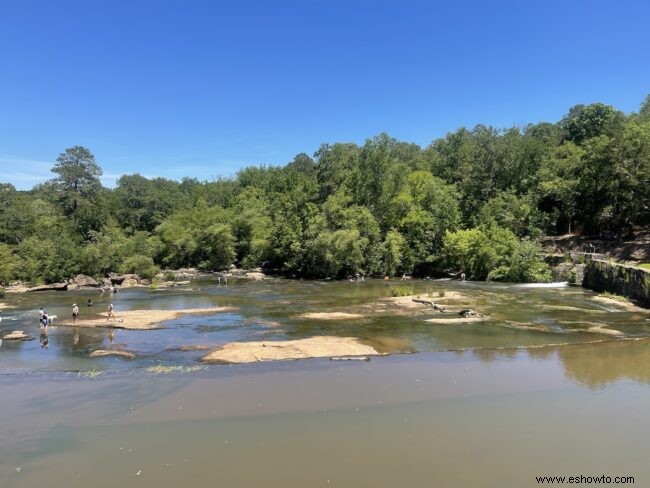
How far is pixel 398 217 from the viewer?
78562 mm

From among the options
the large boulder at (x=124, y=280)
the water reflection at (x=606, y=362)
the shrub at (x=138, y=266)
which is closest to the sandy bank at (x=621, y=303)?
the water reflection at (x=606, y=362)

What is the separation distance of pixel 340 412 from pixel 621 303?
33.4 metres

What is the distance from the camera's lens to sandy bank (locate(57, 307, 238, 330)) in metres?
34.7

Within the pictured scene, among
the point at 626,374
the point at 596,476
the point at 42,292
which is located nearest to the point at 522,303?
the point at 626,374

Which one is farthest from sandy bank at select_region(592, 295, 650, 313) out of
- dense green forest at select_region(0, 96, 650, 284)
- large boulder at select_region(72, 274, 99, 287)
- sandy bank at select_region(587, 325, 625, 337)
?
large boulder at select_region(72, 274, 99, 287)

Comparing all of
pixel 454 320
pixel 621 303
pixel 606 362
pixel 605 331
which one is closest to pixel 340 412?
pixel 606 362

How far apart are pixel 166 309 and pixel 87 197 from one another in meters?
78.5

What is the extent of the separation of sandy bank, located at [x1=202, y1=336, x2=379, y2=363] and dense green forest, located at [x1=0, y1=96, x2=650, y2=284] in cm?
3913

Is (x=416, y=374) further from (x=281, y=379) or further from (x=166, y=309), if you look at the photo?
(x=166, y=309)

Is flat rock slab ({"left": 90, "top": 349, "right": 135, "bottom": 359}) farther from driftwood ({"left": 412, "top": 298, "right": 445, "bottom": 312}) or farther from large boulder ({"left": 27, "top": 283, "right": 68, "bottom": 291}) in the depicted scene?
large boulder ({"left": 27, "top": 283, "right": 68, "bottom": 291})

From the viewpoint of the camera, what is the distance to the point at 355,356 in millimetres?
24781

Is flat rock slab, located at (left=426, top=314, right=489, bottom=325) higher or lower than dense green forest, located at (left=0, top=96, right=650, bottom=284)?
lower

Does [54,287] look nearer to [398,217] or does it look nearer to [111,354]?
[111,354]

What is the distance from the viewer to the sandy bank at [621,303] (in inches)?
1469
